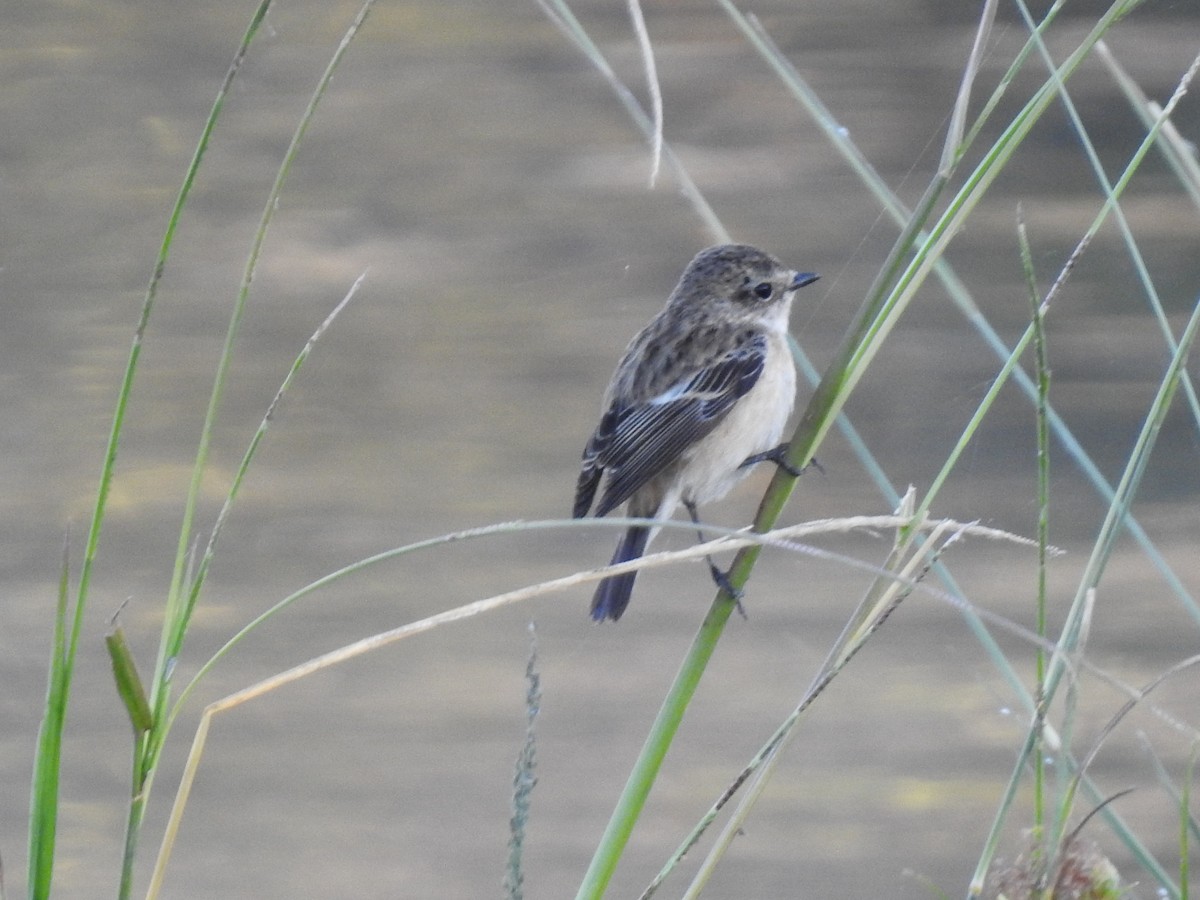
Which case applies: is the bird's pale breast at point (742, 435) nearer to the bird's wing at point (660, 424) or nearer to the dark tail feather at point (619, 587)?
the bird's wing at point (660, 424)

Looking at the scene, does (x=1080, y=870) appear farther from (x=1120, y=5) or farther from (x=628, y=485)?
(x=628, y=485)

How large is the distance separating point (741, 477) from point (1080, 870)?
128cm

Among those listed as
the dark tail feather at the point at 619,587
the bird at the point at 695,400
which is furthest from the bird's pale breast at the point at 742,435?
the dark tail feather at the point at 619,587

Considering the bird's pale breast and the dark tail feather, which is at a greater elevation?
the bird's pale breast

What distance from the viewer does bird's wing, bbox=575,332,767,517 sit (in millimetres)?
2104

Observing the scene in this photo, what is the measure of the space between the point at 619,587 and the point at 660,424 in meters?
0.29

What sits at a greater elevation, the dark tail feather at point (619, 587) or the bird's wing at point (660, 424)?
the bird's wing at point (660, 424)

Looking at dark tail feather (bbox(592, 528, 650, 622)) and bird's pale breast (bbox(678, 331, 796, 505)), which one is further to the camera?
bird's pale breast (bbox(678, 331, 796, 505))

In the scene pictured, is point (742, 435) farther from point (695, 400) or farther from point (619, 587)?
point (619, 587)

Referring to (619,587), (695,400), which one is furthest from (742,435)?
(619,587)

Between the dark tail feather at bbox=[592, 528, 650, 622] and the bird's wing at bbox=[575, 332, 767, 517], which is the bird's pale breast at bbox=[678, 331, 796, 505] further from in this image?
the dark tail feather at bbox=[592, 528, 650, 622]

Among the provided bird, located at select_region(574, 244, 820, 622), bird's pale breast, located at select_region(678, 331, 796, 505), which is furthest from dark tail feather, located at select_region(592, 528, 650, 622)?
bird's pale breast, located at select_region(678, 331, 796, 505)

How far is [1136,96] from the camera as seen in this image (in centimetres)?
129

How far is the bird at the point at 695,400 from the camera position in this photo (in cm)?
212
